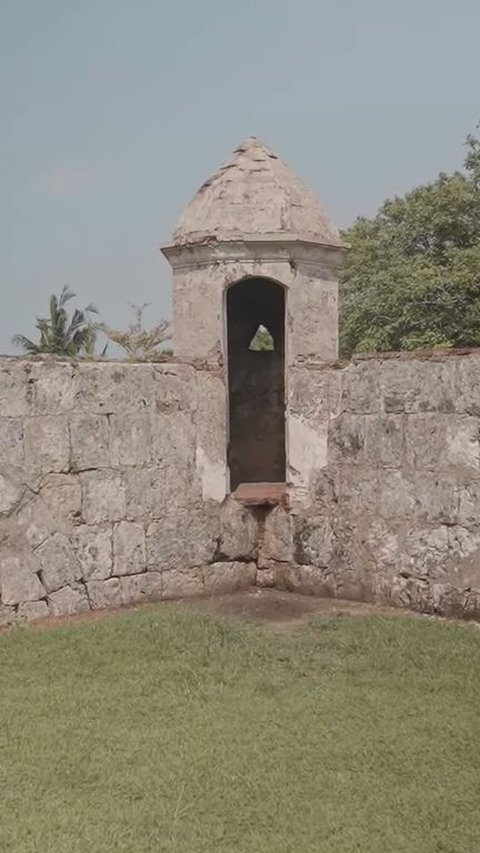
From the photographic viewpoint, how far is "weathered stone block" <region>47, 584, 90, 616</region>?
695 cm

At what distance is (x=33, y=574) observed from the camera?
22.4 ft

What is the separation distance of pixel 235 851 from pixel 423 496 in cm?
396

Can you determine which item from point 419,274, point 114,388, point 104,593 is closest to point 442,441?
point 114,388

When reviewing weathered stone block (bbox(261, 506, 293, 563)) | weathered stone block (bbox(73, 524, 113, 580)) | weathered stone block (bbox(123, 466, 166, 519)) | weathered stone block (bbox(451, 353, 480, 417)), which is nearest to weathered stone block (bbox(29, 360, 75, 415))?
weathered stone block (bbox(123, 466, 166, 519))

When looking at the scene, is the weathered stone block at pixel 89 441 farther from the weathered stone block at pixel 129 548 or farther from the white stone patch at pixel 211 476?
the white stone patch at pixel 211 476

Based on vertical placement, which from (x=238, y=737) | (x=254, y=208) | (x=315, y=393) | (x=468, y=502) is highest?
(x=254, y=208)

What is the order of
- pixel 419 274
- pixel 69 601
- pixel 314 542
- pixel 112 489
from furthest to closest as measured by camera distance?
1. pixel 419 274
2. pixel 314 542
3. pixel 112 489
4. pixel 69 601

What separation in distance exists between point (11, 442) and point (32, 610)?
1.17 meters

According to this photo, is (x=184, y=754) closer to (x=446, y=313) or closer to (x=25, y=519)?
(x=25, y=519)

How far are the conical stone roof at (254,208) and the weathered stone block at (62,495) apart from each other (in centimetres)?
228

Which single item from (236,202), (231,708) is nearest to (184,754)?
(231,708)

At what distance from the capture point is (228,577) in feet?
26.5

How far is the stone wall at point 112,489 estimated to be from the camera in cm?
678

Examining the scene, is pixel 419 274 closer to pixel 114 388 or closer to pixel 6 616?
pixel 114 388
